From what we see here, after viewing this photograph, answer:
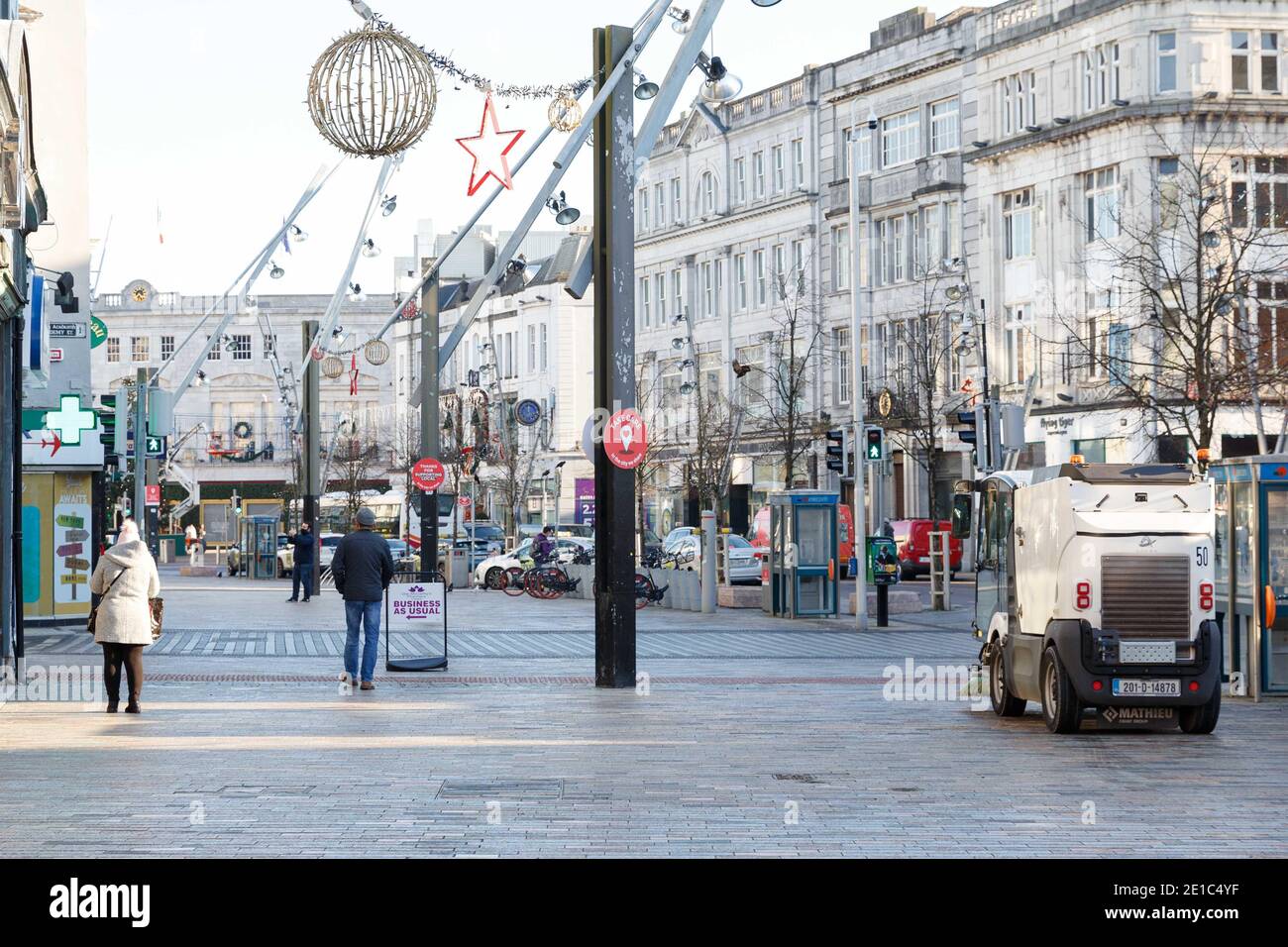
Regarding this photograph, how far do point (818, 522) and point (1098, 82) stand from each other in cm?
2593

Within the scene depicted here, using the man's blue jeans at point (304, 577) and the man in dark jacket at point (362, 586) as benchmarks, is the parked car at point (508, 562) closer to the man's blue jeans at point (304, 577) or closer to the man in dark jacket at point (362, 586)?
the man's blue jeans at point (304, 577)

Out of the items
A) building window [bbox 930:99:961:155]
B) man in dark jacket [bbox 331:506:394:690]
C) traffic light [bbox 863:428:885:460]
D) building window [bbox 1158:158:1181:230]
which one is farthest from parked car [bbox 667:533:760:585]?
man in dark jacket [bbox 331:506:394:690]

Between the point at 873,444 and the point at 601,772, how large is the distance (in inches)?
930

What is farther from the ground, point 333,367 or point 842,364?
point 842,364

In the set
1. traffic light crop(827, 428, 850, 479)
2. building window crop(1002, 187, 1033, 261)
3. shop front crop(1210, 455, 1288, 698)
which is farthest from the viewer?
building window crop(1002, 187, 1033, 261)

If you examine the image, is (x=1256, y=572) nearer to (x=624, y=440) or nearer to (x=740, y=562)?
(x=624, y=440)

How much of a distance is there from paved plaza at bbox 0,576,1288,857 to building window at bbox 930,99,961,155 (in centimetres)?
4587

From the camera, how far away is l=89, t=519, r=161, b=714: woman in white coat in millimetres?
19844

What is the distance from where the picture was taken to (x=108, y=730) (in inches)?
715

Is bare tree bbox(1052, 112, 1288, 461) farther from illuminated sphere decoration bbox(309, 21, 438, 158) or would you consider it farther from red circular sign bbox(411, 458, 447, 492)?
illuminated sphere decoration bbox(309, 21, 438, 158)

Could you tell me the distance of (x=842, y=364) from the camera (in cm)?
7525

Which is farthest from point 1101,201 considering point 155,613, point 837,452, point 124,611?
point 124,611
